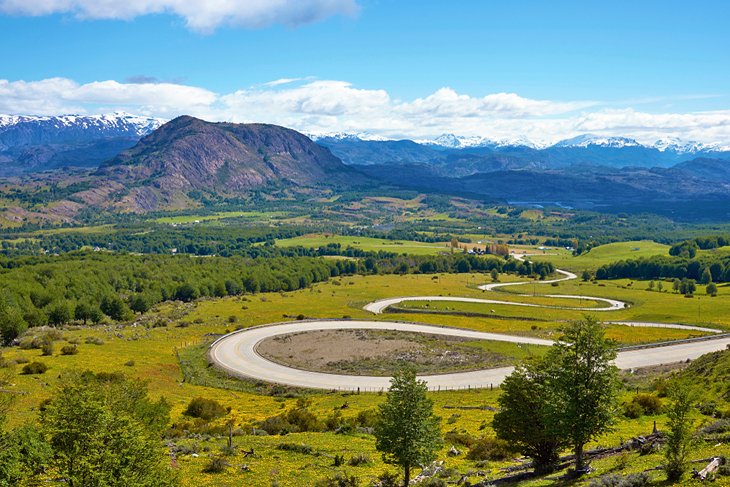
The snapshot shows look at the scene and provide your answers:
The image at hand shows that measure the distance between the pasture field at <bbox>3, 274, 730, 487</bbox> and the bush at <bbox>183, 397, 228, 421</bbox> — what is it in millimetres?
1300

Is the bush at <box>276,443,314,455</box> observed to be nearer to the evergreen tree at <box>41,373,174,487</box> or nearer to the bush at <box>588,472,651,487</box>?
the evergreen tree at <box>41,373,174,487</box>

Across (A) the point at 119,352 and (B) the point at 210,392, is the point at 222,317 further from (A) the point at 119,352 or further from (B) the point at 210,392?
(B) the point at 210,392

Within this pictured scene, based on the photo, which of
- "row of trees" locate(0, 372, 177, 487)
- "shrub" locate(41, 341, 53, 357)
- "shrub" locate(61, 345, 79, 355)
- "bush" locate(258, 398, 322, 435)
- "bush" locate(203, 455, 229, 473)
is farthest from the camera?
"shrub" locate(61, 345, 79, 355)

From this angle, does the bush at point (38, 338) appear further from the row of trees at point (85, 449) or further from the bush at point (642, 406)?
the bush at point (642, 406)

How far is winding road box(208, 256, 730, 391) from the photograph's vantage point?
268ft

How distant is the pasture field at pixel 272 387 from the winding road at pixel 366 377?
12.2ft

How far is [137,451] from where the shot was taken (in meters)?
29.0

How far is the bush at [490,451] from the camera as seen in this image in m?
44.1

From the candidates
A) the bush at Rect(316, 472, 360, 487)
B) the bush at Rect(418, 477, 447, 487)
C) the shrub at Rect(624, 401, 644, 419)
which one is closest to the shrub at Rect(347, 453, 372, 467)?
the bush at Rect(316, 472, 360, 487)

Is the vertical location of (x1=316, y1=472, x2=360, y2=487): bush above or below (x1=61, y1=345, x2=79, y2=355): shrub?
above

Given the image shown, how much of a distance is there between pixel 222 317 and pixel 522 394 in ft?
351

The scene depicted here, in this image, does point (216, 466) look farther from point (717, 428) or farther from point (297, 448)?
point (717, 428)

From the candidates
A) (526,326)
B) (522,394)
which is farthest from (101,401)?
(526,326)

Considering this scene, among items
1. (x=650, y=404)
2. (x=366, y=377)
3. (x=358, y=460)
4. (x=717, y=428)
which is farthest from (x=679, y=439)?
(x=366, y=377)
